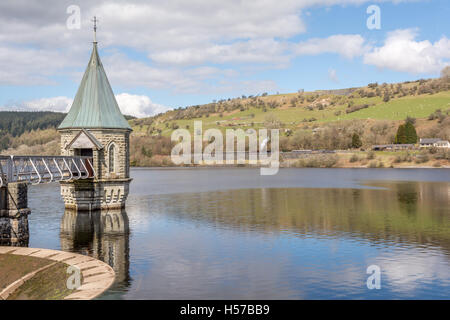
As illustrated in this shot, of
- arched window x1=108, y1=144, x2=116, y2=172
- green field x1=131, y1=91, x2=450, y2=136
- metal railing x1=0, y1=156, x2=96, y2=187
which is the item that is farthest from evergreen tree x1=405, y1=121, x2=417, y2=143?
metal railing x1=0, y1=156, x2=96, y2=187

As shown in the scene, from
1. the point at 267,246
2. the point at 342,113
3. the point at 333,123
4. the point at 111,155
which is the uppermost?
the point at 342,113

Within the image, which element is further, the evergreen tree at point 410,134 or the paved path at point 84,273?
the evergreen tree at point 410,134

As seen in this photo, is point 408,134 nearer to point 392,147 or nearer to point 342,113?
point 392,147

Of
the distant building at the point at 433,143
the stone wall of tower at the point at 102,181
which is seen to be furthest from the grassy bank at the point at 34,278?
the distant building at the point at 433,143

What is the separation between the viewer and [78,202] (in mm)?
36281

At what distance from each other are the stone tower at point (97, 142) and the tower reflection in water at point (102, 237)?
1161mm

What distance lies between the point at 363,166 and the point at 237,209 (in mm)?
87265

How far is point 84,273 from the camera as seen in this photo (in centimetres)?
1833

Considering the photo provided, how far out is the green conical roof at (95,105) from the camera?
119 ft

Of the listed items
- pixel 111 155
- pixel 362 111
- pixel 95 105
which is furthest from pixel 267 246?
pixel 362 111

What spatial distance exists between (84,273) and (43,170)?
49.4 ft

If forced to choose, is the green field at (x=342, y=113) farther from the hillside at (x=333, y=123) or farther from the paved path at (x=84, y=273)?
the paved path at (x=84, y=273)

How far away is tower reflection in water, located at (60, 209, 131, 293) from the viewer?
20.8 metres

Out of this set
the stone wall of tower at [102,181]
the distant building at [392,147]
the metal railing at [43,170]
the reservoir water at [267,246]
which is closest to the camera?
the reservoir water at [267,246]
